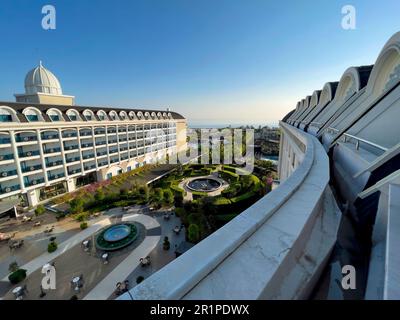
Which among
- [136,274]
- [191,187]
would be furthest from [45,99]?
[136,274]

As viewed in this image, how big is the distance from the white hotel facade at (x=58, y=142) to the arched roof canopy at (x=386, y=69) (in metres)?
26.6

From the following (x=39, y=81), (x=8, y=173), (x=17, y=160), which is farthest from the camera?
(x=39, y=81)

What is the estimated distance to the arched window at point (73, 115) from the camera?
22505 mm

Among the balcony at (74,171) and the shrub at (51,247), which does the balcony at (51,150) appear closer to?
A: the balcony at (74,171)

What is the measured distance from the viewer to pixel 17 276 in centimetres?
1034

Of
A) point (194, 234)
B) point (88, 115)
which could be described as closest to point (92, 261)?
point (194, 234)

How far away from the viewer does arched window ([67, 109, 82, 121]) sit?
22505mm

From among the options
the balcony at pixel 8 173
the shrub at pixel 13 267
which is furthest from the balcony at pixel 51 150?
the shrub at pixel 13 267

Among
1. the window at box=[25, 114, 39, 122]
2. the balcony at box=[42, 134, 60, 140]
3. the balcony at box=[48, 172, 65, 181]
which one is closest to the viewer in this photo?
the window at box=[25, 114, 39, 122]

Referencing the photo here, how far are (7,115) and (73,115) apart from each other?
20.8 ft

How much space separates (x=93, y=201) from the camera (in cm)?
1909

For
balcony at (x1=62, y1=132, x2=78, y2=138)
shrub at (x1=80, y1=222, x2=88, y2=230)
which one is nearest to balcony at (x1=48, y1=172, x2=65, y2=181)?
balcony at (x1=62, y1=132, x2=78, y2=138)

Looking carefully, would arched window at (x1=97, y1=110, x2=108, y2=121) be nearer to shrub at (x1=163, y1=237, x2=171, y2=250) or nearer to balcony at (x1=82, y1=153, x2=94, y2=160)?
balcony at (x1=82, y1=153, x2=94, y2=160)

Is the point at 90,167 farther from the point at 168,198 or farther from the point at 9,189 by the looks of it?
the point at 168,198
